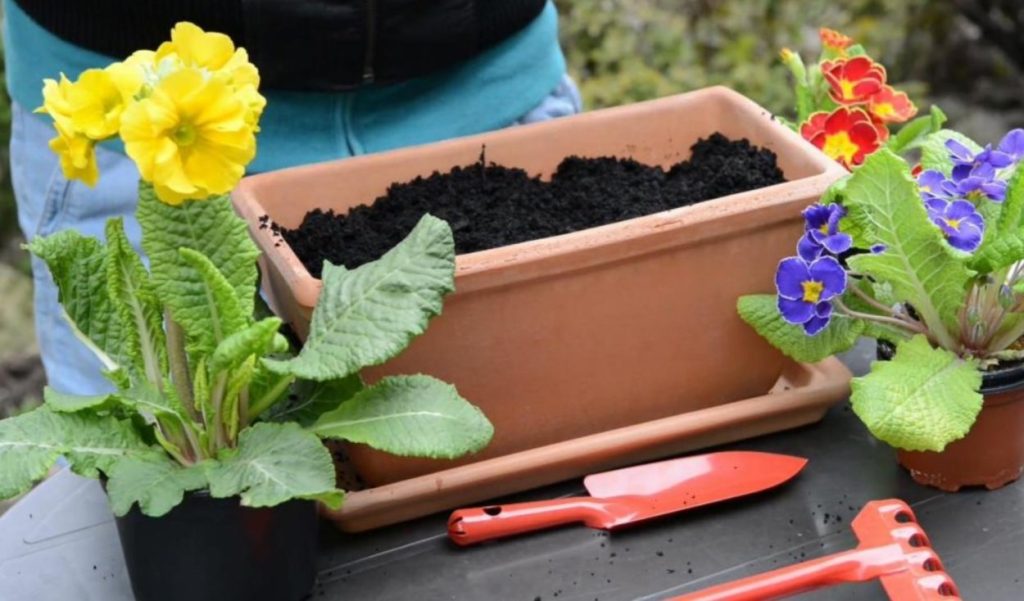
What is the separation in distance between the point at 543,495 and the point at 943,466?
0.94ft

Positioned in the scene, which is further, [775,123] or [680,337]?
[775,123]

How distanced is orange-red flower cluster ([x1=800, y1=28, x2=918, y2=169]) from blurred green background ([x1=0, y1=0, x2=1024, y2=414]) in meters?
1.60

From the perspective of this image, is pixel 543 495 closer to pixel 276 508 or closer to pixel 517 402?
pixel 517 402

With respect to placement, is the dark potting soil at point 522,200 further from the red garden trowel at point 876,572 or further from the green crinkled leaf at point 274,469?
the red garden trowel at point 876,572

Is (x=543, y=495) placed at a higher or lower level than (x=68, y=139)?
lower

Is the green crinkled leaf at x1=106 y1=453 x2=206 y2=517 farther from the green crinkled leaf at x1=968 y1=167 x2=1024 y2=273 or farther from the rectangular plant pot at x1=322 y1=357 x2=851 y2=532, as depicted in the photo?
the green crinkled leaf at x1=968 y1=167 x2=1024 y2=273

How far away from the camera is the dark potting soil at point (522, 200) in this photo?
983mm

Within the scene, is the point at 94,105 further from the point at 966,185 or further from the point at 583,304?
the point at 966,185

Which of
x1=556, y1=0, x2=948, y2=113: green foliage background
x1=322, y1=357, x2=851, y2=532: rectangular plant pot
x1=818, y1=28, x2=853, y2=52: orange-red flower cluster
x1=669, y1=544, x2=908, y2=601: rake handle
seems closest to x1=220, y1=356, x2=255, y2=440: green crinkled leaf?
x1=322, y1=357, x2=851, y2=532: rectangular plant pot

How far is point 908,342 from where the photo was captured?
0.93 metres

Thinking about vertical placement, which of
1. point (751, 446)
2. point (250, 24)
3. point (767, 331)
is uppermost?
point (250, 24)

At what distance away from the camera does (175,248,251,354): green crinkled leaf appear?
0.83 meters

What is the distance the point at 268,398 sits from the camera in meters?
0.87

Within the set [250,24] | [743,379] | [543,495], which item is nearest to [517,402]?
[543,495]
